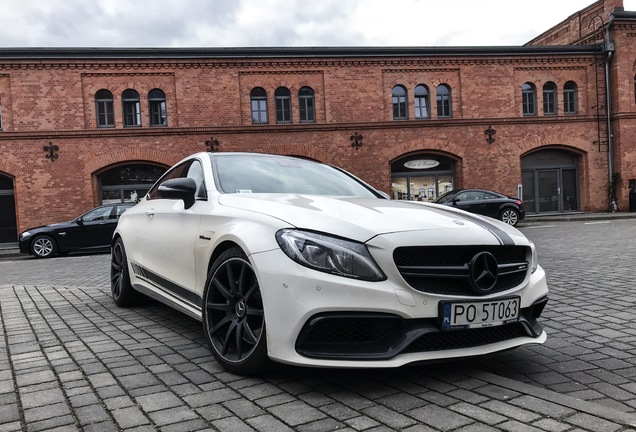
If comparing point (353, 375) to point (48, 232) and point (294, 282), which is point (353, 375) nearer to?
point (294, 282)

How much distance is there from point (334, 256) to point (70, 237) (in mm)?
13873

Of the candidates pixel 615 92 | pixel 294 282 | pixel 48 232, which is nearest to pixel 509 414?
pixel 294 282

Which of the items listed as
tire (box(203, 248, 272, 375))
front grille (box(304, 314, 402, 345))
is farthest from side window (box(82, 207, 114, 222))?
front grille (box(304, 314, 402, 345))

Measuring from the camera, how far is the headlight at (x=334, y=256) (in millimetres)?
2738

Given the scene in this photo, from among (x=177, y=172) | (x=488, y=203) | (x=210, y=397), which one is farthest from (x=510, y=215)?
(x=210, y=397)

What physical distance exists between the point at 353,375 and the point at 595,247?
922 cm

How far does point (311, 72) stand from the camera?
2303 centimetres

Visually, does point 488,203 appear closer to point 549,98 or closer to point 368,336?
point 549,98

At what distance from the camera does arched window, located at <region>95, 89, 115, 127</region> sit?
70.7ft

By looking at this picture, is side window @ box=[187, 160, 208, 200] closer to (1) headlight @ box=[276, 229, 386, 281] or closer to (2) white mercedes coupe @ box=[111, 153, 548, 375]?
(2) white mercedes coupe @ box=[111, 153, 548, 375]

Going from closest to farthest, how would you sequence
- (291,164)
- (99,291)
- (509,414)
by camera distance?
(509,414) → (291,164) → (99,291)

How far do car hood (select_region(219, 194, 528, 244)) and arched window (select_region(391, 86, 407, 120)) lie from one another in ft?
68.2

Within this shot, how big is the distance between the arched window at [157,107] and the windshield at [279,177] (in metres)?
18.6

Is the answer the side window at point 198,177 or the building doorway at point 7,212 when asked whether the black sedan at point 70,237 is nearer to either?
the building doorway at point 7,212
